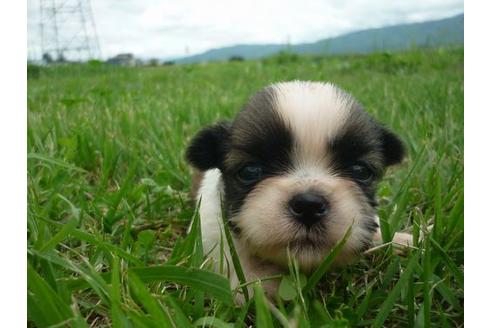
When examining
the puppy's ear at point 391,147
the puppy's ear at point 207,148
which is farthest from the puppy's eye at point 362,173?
the puppy's ear at point 207,148

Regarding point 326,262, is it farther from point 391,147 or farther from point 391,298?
point 391,147

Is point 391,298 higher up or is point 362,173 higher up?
point 362,173

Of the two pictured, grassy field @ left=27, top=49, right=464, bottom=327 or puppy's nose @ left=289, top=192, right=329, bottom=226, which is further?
puppy's nose @ left=289, top=192, right=329, bottom=226

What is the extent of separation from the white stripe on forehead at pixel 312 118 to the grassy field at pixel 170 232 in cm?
46

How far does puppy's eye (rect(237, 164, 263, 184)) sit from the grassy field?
0.33 metres

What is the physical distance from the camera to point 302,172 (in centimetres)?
188

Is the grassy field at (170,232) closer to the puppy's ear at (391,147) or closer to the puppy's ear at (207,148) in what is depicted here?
the puppy's ear at (391,147)

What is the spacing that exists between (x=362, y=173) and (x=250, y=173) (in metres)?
0.46

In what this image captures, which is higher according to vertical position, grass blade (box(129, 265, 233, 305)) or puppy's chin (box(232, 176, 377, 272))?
puppy's chin (box(232, 176, 377, 272))

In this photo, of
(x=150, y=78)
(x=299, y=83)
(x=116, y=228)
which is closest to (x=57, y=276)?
(x=116, y=228)

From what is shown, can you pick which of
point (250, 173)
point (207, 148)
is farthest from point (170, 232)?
point (250, 173)

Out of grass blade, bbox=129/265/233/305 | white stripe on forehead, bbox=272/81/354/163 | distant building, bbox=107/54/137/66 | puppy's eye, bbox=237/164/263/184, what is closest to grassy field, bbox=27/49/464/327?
grass blade, bbox=129/265/233/305

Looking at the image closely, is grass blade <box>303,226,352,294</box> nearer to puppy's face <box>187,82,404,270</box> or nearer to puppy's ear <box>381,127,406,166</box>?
puppy's face <box>187,82,404,270</box>

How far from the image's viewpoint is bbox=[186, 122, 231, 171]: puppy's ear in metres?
2.32
